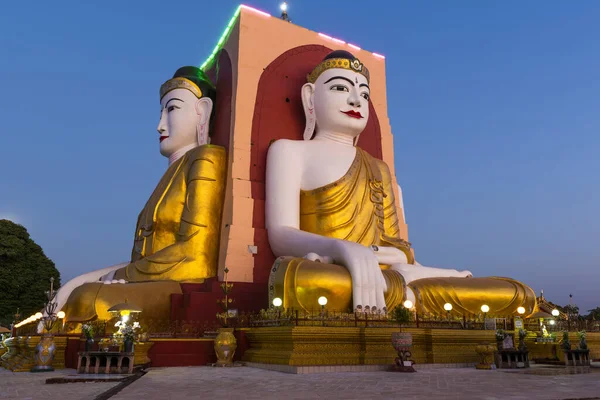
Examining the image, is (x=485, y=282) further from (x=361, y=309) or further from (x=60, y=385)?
(x=60, y=385)

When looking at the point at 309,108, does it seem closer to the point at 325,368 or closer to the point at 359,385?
the point at 325,368

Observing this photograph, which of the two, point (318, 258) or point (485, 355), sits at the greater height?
point (318, 258)

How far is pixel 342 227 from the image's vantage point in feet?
36.3

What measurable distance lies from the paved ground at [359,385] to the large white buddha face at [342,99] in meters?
6.19

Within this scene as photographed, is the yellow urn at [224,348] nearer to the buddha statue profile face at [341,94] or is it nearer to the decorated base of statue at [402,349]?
the decorated base of statue at [402,349]

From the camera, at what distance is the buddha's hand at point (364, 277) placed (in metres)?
8.80

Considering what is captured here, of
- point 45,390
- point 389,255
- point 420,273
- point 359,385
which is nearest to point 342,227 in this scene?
point 389,255

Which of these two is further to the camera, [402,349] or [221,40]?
[221,40]

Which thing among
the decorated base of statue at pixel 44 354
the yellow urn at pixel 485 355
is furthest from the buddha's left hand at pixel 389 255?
the decorated base of statue at pixel 44 354

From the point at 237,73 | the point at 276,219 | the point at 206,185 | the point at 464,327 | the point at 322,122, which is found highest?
the point at 237,73

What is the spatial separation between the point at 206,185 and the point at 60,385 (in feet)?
20.0

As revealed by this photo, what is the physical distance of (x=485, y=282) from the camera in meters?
10.2

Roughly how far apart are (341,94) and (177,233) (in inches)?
184

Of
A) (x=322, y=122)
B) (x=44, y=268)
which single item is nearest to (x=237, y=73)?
(x=322, y=122)
